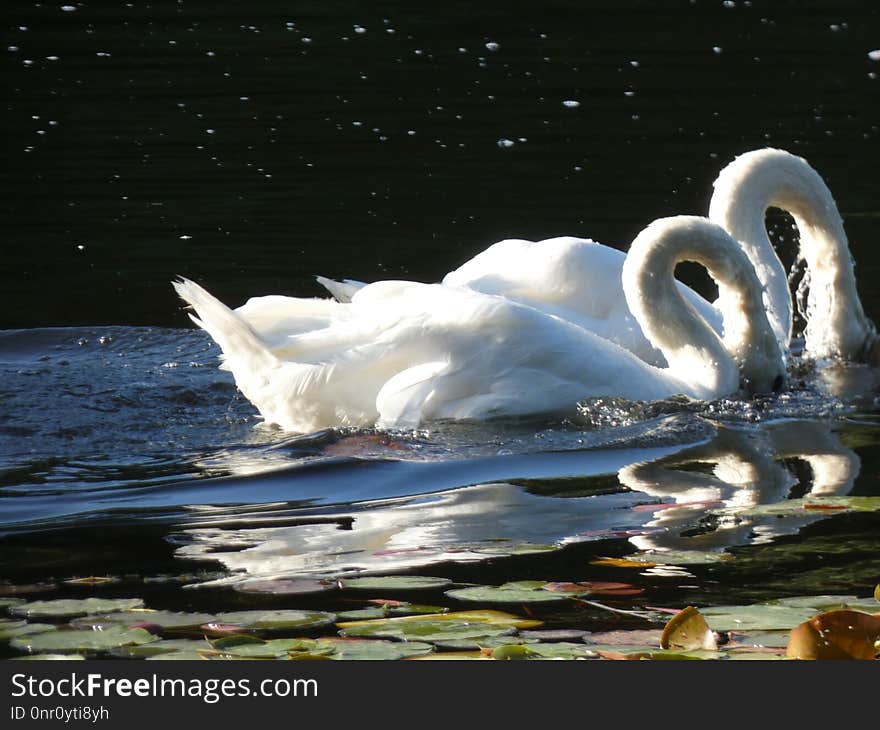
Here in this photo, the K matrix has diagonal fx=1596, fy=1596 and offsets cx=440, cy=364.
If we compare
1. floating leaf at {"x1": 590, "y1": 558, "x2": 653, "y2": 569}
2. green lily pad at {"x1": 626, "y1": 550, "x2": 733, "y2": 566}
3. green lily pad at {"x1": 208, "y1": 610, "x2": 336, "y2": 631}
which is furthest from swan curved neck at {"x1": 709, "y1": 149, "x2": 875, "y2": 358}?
green lily pad at {"x1": 208, "y1": 610, "x2": 336, "y2": 631}

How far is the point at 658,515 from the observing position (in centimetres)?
551

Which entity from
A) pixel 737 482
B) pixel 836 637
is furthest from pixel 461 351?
pixel 836 637

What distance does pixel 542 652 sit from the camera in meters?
3.93

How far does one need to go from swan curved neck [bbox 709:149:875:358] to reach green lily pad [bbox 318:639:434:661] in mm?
4788

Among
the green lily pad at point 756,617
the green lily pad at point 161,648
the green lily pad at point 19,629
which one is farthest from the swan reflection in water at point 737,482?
the green lily pad at point 19,629

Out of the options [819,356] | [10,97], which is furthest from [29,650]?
[10,97]

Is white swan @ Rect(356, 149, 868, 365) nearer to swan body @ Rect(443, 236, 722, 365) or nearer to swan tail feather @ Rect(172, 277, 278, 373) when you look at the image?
swan body @ Rect(443, 236, 722, 365)

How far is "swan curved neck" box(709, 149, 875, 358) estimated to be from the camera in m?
8.40

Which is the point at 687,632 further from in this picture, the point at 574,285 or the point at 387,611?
the point at 574,285

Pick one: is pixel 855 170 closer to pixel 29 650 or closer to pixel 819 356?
pixel 819 356

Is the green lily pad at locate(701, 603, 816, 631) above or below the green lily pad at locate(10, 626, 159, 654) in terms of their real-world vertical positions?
below

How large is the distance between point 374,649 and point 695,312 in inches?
147

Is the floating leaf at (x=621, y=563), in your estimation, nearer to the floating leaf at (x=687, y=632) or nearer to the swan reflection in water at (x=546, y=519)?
the swan reflection in water at (x=546, y=519)

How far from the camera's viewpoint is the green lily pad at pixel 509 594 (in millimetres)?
4496
